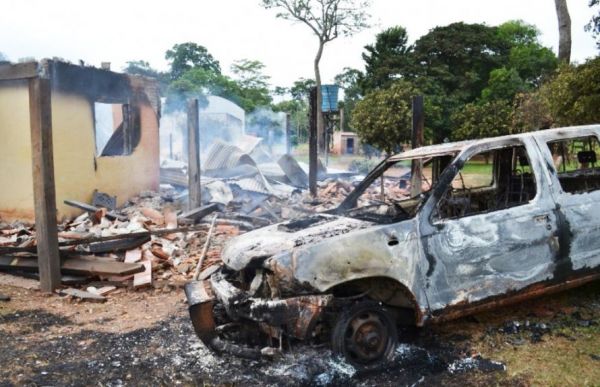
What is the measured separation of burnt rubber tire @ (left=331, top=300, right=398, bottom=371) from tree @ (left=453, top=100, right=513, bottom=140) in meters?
22.0

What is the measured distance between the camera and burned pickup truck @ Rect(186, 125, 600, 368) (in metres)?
3.65

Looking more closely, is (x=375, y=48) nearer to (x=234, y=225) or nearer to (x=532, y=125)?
(x=532, y=125)

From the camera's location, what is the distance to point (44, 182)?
6379 mm

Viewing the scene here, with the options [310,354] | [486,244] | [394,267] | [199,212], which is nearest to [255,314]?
[310,354]

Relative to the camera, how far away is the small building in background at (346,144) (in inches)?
1687

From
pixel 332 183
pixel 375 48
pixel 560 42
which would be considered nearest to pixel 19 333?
pixel 332 183

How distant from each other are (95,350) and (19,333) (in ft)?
3.85

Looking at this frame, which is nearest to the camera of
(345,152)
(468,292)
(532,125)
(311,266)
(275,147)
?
(311,266)

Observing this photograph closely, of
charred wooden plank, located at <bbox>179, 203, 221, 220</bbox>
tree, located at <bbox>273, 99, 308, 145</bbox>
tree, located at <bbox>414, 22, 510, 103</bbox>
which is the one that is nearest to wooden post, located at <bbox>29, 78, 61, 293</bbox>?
charred wooden plank, located at <bbox>179, 203, 221, 220</bbox>

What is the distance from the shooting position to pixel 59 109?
425 inches

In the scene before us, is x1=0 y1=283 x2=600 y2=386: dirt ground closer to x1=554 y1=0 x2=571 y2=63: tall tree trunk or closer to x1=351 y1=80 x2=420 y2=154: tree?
x1=554 y1=0 x2=571 y2=63: tall tree trunk

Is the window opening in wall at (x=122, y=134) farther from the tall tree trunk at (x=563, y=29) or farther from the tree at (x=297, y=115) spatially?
the tree at (x=297, y=115)

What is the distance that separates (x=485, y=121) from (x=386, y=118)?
23.9 feet

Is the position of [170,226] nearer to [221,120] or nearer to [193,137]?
[193,137]
